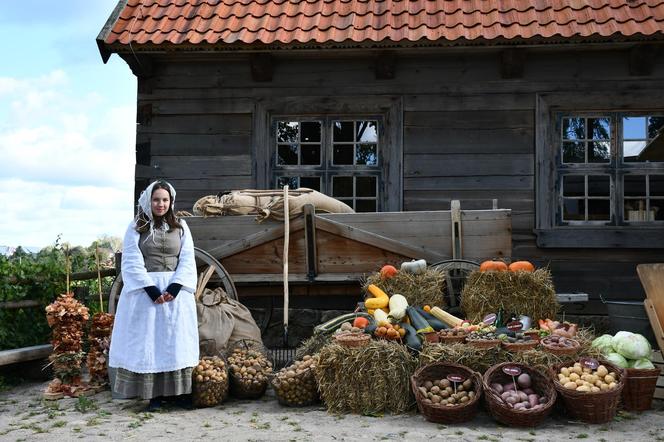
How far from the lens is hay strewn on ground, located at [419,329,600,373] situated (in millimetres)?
5133

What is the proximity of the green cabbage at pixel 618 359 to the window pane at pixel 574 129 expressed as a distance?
3.25 metres

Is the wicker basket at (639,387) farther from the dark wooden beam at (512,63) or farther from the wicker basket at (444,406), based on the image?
the dark wooden beam at (512,63)

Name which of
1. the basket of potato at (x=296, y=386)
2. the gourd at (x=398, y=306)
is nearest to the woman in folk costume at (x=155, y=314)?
the basket of potato at (x=296, y=386)

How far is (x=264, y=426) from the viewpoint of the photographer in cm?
476

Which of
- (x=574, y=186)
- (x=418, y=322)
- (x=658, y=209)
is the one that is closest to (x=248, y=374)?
(x=418, y=322)

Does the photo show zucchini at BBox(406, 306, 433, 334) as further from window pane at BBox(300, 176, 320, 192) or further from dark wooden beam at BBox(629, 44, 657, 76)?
dark wooden beam at BBox(629, 44, 657, 76)

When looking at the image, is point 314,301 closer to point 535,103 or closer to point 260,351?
point 260,351

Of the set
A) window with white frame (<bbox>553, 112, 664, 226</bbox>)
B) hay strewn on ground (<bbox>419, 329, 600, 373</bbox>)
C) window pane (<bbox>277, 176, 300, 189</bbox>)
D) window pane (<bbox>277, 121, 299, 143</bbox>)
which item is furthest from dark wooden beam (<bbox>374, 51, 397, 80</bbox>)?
hay strewn on ground (<bbox>419, 329, 600, 373</bbox>)

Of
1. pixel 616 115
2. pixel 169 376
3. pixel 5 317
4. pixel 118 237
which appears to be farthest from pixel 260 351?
pixel 118 237

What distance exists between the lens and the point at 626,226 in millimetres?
7762

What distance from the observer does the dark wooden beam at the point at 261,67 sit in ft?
26.3

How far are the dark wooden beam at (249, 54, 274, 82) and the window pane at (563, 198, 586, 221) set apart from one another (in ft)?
11.9

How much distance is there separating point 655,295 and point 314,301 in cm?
347

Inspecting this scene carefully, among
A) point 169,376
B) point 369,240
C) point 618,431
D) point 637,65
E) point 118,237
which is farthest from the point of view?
point 118,237
